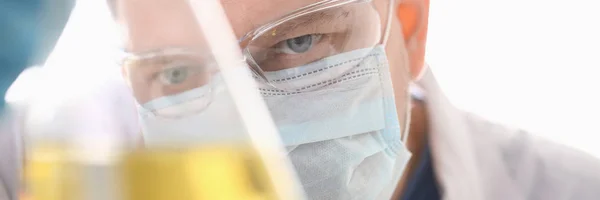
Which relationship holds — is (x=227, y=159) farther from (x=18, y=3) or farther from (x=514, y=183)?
(x=514, y=183)

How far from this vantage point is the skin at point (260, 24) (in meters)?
0.24

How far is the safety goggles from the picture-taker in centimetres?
26

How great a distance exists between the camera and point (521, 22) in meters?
0.96

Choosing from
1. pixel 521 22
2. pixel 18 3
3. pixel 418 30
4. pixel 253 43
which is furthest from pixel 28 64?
pixel 521 22

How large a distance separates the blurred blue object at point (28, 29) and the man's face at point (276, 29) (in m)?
0.04

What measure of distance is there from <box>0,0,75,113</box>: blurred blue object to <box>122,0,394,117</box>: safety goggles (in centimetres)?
5

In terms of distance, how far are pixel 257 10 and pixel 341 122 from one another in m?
0.13

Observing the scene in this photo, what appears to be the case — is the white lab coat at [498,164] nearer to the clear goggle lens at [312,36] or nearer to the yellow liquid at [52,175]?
the clear goggle lens at [312,36]

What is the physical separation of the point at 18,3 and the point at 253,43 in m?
0.20

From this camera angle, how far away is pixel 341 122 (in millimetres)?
466

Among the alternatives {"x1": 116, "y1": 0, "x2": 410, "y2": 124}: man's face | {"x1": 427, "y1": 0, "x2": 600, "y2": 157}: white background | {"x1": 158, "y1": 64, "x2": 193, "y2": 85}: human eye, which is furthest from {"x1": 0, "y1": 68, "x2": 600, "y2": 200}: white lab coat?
{"x1": 158, "y1": 64, "x2": 193, "y2": 85}: human eye

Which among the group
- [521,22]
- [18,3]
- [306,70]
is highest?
[18,3]

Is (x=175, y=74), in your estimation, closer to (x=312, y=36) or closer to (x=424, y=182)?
(x=312, y=36)

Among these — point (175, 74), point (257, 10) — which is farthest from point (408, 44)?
point (175, 74)
